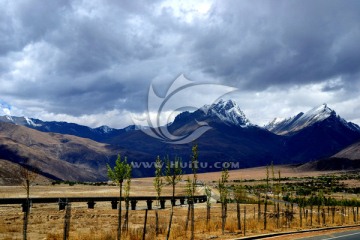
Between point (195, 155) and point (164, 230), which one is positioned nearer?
point (164, 230)

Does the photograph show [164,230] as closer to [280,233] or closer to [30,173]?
[280,233]

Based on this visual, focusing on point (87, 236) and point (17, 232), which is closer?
point (87, 236)

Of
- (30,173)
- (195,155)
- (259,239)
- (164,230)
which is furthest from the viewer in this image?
(195,155)

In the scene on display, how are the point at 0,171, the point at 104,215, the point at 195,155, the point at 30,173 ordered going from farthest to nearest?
the point at 0,171 → the point at 104,215 → the point at 195,155 → the point at 30,173

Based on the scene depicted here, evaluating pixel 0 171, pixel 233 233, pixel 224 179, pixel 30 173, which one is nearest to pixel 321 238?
pixel 233 233

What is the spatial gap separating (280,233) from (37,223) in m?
19.3

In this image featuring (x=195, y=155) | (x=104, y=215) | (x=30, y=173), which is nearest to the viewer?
(x=30, y=173)

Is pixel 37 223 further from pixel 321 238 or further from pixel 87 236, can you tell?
pixel 321 238

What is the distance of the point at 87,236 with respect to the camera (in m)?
21.8

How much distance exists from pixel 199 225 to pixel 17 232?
43.0 feet

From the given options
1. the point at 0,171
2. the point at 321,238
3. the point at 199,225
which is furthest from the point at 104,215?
the point at 0,171

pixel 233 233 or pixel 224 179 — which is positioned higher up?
pixel 224 179

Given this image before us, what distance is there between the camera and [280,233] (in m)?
27.3

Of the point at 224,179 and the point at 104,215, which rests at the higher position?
the point at 224,179
